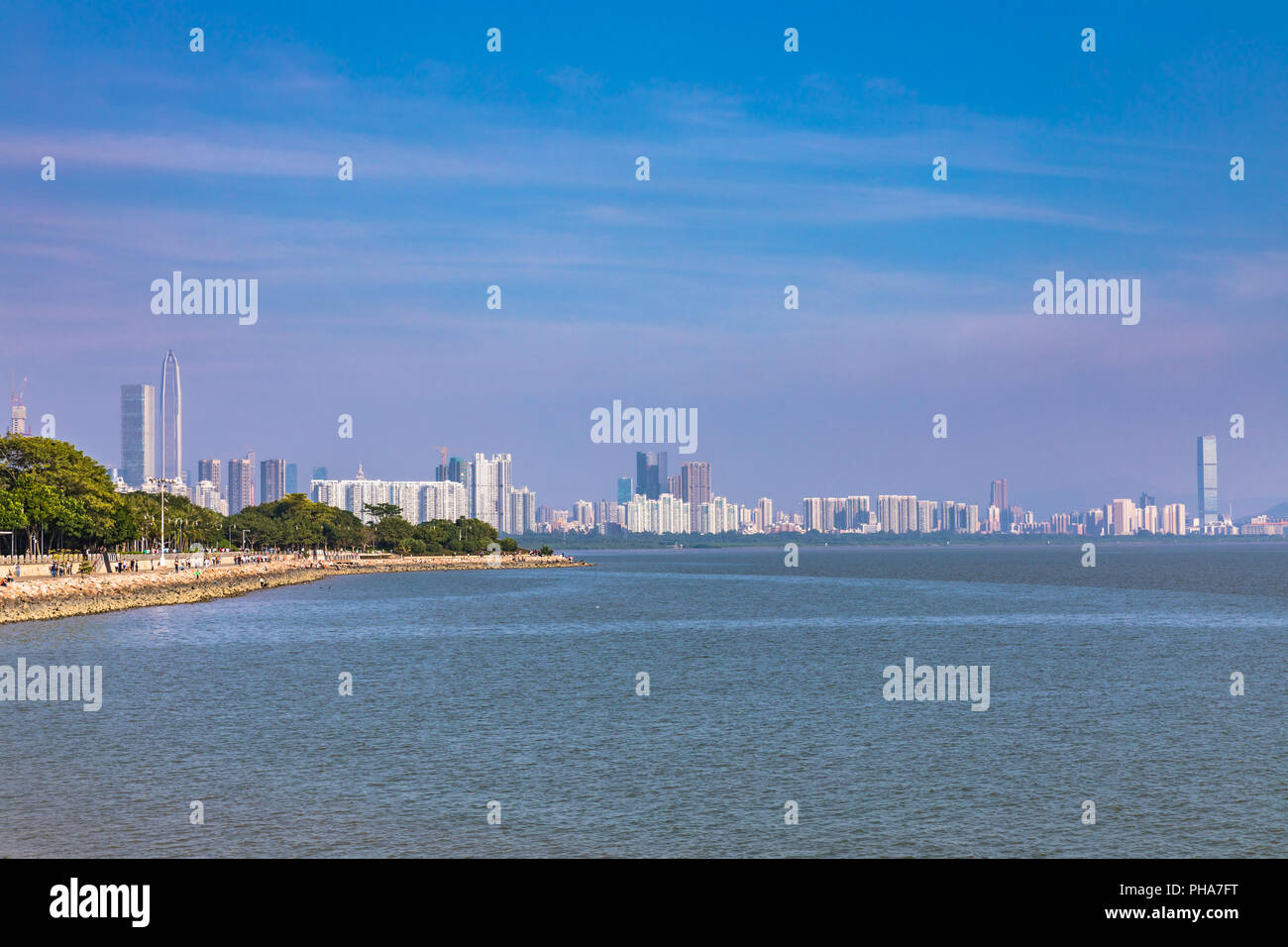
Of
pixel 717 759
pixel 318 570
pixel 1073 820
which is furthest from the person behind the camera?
pixel 318 570

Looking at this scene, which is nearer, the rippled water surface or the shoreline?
the rippled water surface

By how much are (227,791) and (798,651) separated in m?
39.4

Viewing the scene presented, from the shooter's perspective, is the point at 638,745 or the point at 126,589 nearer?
the point at 638,745

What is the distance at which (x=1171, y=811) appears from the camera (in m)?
24.8

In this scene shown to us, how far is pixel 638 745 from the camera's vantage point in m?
33.1

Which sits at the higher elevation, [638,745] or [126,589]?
[638,745]

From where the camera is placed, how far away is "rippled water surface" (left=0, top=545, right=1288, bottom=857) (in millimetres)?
22734

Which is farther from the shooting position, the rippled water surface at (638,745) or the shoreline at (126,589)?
the shoreline at (126,589)

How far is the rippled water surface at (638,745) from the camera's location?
22.7 m
